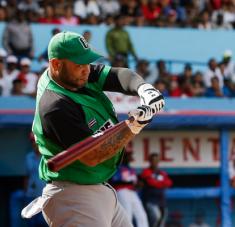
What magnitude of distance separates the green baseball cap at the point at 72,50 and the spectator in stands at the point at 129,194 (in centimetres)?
534

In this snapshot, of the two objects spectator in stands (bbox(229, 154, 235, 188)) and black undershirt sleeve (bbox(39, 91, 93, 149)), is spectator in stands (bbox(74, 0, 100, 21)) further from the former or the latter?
black undershirt sleeve (bbox(39, 91, 93, 149))

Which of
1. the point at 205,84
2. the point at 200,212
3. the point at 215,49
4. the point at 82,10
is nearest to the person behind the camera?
the point at 200,212

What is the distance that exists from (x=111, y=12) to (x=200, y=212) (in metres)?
4.10

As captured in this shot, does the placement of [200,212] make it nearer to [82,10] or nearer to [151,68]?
[151,68]

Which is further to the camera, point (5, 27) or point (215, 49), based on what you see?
point (215, 49)

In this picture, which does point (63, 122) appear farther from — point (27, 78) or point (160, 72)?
point (160, 72)

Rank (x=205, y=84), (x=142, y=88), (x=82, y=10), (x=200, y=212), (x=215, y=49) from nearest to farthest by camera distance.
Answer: (x=142, y=88) → (x=200, y=212) → (x=205, y=84) → (x=82, y=10) → (x=215, y=49)

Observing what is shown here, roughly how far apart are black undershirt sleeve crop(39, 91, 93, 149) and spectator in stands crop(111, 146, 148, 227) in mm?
5366

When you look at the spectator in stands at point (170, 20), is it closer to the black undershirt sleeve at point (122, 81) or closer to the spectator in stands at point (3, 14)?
the spectator in stands at point (3, 14)

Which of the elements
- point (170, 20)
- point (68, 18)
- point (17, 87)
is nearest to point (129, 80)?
point (17, 87)

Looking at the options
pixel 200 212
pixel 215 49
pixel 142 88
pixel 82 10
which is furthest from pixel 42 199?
pixel 215 49

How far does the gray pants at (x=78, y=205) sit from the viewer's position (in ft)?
13.8

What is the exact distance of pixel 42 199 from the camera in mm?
4312

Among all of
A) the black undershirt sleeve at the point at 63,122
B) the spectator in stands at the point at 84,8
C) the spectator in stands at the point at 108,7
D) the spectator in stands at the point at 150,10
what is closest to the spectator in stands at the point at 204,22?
the spectator in stands at the point at 150,10
